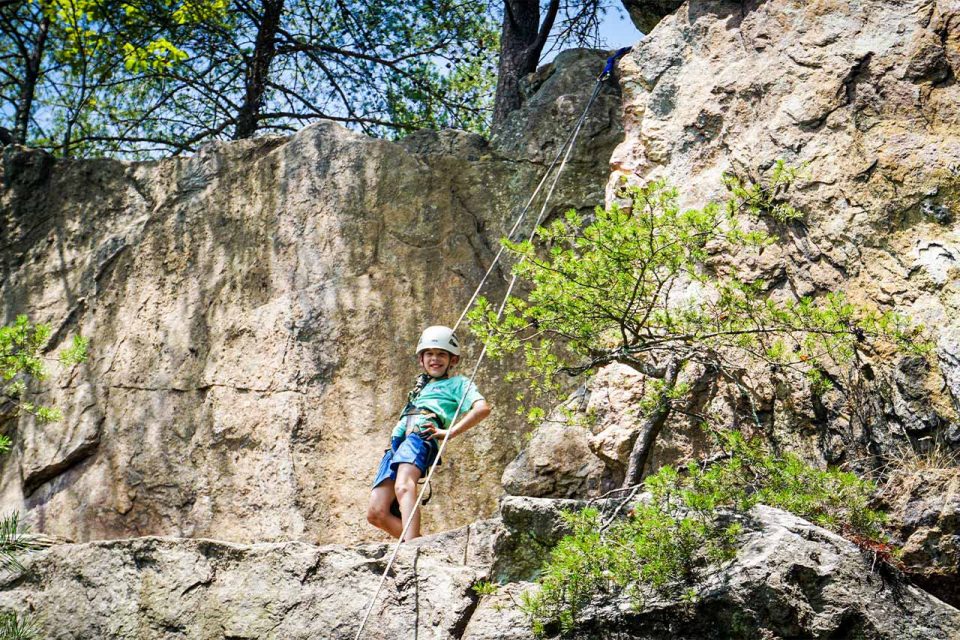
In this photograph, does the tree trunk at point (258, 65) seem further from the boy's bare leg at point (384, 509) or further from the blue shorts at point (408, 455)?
the boy's bare leg at point (384, 509)

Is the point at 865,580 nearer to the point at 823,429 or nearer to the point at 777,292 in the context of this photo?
the point at 823,429

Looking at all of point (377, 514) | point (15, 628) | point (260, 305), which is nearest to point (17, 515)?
point (15, 628)

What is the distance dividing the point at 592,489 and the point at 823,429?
1.37 m

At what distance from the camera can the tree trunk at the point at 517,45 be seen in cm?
911

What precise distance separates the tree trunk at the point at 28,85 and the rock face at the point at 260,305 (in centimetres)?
192

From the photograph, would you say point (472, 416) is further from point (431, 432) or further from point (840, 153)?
point (840, 153)

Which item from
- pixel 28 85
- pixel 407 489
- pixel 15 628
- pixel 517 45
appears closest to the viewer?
pixel 15 628

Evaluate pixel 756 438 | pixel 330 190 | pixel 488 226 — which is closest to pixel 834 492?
pixel 756 438

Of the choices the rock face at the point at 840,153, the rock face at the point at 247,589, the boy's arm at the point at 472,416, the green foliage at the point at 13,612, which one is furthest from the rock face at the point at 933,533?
the green foliage at the point at 13,612

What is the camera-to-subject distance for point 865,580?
13.6ft

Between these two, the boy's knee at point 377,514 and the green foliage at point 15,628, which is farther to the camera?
the boy's knee at point 377,514

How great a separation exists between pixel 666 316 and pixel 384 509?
2.02 m

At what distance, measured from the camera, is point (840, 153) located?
19.4ft

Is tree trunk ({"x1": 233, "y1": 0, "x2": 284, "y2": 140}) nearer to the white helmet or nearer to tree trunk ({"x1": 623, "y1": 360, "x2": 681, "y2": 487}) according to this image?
the white helmet
